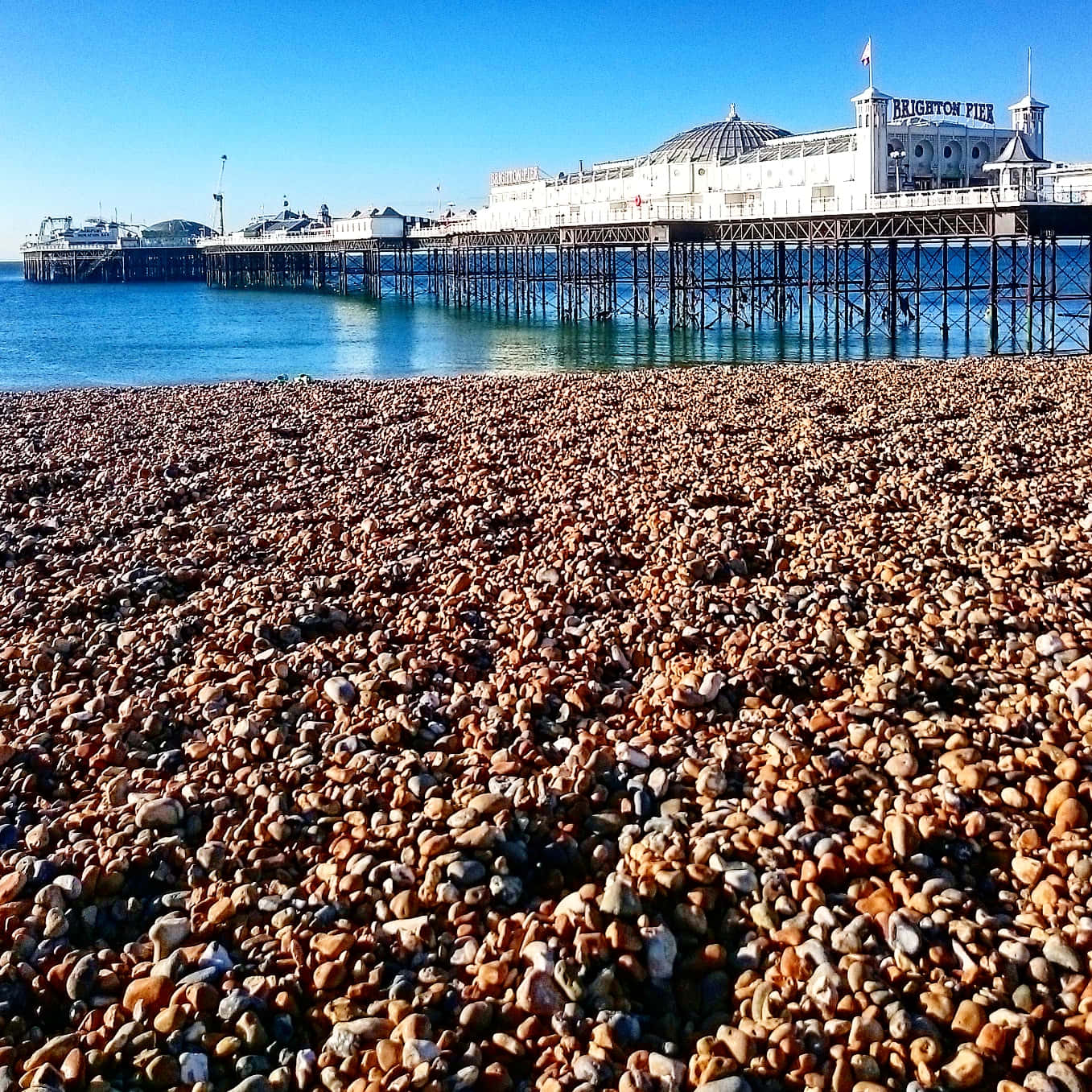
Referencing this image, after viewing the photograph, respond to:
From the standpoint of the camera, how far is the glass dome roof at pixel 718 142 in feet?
158

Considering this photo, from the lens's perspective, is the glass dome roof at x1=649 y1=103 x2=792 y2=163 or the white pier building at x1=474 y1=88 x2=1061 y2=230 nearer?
the white pier building at x1=474 y1=88 x2=1061 y2=230

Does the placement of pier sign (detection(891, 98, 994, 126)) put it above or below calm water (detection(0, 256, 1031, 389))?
above

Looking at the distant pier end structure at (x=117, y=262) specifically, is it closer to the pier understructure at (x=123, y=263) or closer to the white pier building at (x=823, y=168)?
the pier understructure at (x=123, y=263)

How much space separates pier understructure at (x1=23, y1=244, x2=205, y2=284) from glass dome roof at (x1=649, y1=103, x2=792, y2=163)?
72.5m

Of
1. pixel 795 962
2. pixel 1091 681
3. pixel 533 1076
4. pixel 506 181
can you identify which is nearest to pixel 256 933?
pixel 533 1076

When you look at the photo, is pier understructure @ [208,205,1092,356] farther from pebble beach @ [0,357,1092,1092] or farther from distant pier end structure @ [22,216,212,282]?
distant pier end structure @ [22,216,212,282]

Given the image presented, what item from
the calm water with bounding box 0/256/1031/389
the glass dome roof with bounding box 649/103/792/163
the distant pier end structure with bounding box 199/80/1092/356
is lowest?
the calm water with bounding box 0/256/1031/389

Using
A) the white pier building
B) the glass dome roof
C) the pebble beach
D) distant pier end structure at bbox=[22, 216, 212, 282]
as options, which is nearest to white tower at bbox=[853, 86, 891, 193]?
the white pier building

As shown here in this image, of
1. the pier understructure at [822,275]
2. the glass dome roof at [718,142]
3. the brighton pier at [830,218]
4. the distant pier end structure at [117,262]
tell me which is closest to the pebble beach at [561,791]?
the pier understructure at [822,275]

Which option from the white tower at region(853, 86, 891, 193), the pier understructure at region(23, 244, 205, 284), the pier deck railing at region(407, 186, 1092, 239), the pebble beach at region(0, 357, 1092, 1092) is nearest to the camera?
the pebble beach at region(0, 357, 1092, 1092)

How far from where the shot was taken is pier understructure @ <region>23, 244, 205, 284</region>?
115 m

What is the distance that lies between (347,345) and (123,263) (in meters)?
85.2

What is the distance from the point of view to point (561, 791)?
4465mm

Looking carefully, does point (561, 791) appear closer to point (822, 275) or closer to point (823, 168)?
point (823, 168)
